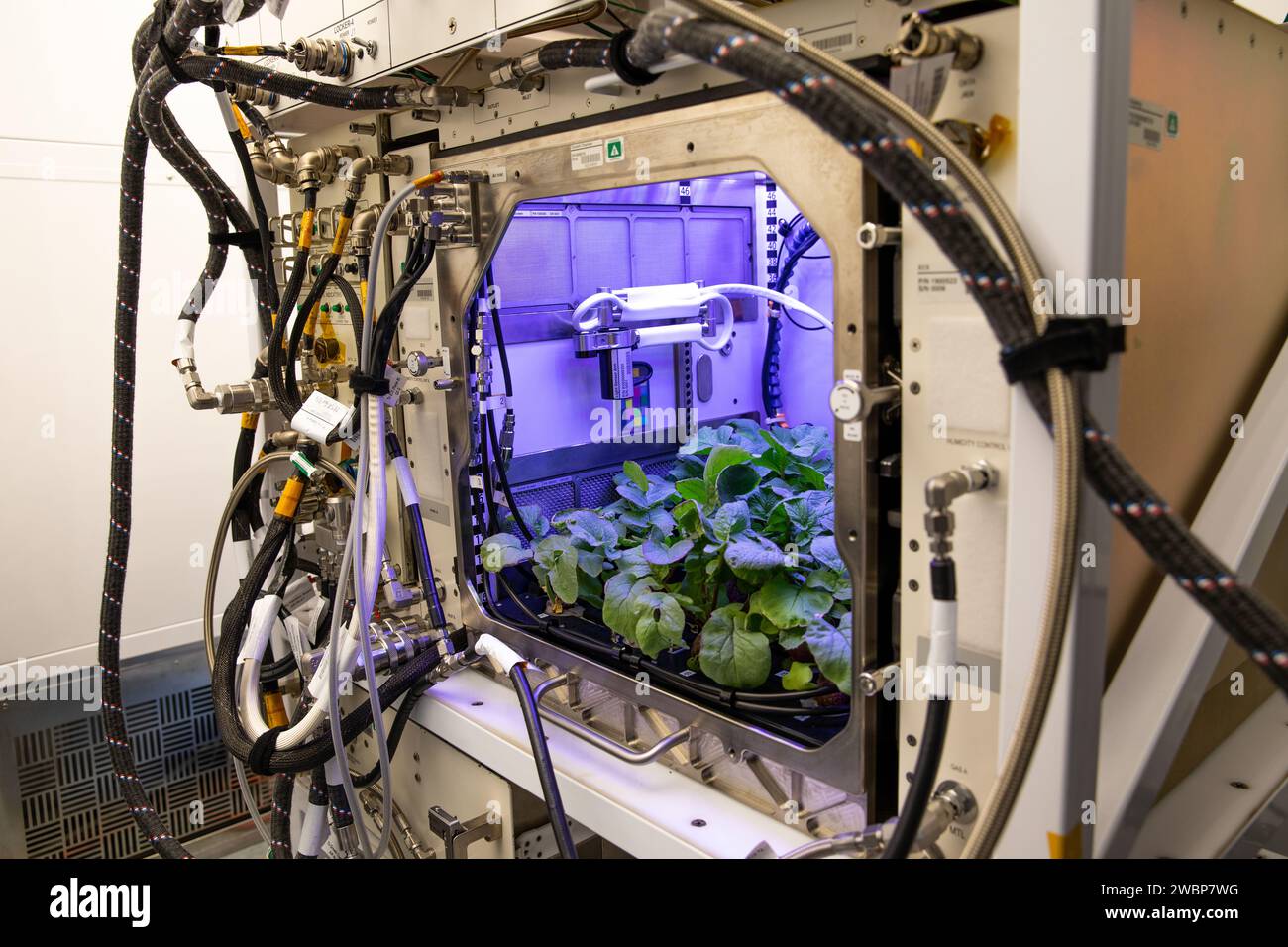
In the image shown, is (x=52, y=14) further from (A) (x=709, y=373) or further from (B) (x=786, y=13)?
(B) (x=786, y=13)

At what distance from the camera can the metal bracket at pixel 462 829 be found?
167cm

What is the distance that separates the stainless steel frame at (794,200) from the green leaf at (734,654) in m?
0.06

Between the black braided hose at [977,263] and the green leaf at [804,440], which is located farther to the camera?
the green leaf at [804,440]

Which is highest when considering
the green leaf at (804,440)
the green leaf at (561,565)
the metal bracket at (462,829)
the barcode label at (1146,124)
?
the barcode label at (1146,124)

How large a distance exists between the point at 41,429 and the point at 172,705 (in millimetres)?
920

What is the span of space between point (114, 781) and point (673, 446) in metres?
2.02

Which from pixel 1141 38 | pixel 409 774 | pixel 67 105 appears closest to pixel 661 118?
pixel 1141 38

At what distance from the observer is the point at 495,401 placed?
1888 mm

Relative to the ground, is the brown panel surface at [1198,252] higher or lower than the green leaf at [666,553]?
higher

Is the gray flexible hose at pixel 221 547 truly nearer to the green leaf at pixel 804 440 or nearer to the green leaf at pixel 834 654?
the green leaf at pixel 804 440

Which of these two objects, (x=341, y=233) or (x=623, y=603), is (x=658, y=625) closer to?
(x=623, y=603)

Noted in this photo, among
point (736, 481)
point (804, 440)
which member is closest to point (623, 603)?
point (736, 481)

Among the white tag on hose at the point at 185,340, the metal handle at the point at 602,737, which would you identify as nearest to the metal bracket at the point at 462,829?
the metal handle at the point at 602,737
